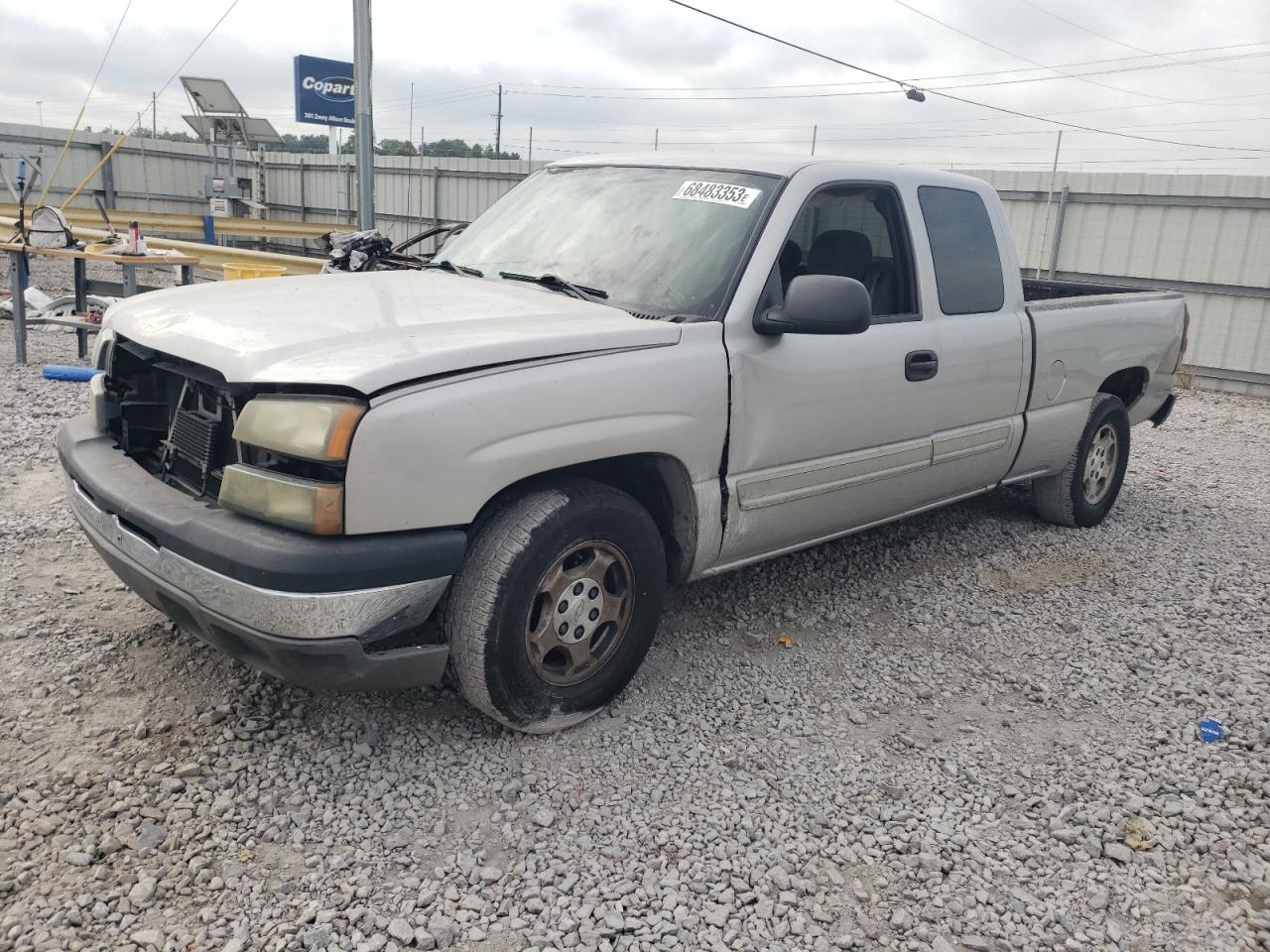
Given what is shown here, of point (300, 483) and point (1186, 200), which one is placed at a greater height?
point (1186, 200)

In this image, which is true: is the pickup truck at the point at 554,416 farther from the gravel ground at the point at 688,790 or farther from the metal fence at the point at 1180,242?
the metal fence at the point at 1180,242

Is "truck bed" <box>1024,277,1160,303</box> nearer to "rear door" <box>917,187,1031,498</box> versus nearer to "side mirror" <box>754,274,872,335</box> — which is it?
"rear door" <box>917,187,1031,498</box>

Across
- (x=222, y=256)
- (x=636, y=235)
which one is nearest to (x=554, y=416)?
(x=636, y=235)

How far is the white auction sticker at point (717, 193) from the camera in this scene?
383 cm

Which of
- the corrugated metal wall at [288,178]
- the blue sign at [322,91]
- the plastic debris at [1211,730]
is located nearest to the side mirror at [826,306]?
the plastic debris at [1211,730]

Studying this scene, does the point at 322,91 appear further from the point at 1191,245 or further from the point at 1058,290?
the point at 1058,290

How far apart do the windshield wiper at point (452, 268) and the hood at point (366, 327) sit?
19 cm

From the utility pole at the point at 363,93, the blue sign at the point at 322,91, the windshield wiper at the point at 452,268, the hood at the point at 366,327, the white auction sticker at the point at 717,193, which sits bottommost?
the hood at the point at 366,327

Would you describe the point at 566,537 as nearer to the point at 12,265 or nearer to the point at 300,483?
the point at 300,483

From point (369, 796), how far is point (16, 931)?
2.97 ft

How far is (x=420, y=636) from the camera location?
10.9 ft

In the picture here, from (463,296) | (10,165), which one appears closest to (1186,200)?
(463,296)

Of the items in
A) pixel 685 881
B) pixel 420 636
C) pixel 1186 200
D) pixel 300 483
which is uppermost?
pixel 1186 200

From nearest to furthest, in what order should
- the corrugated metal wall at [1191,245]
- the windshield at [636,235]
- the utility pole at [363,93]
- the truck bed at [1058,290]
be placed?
the windshield at [636,235], the truck bed at [1058,290], the utility pole at [363,93], the corrugated metal wall at [1191,245]
